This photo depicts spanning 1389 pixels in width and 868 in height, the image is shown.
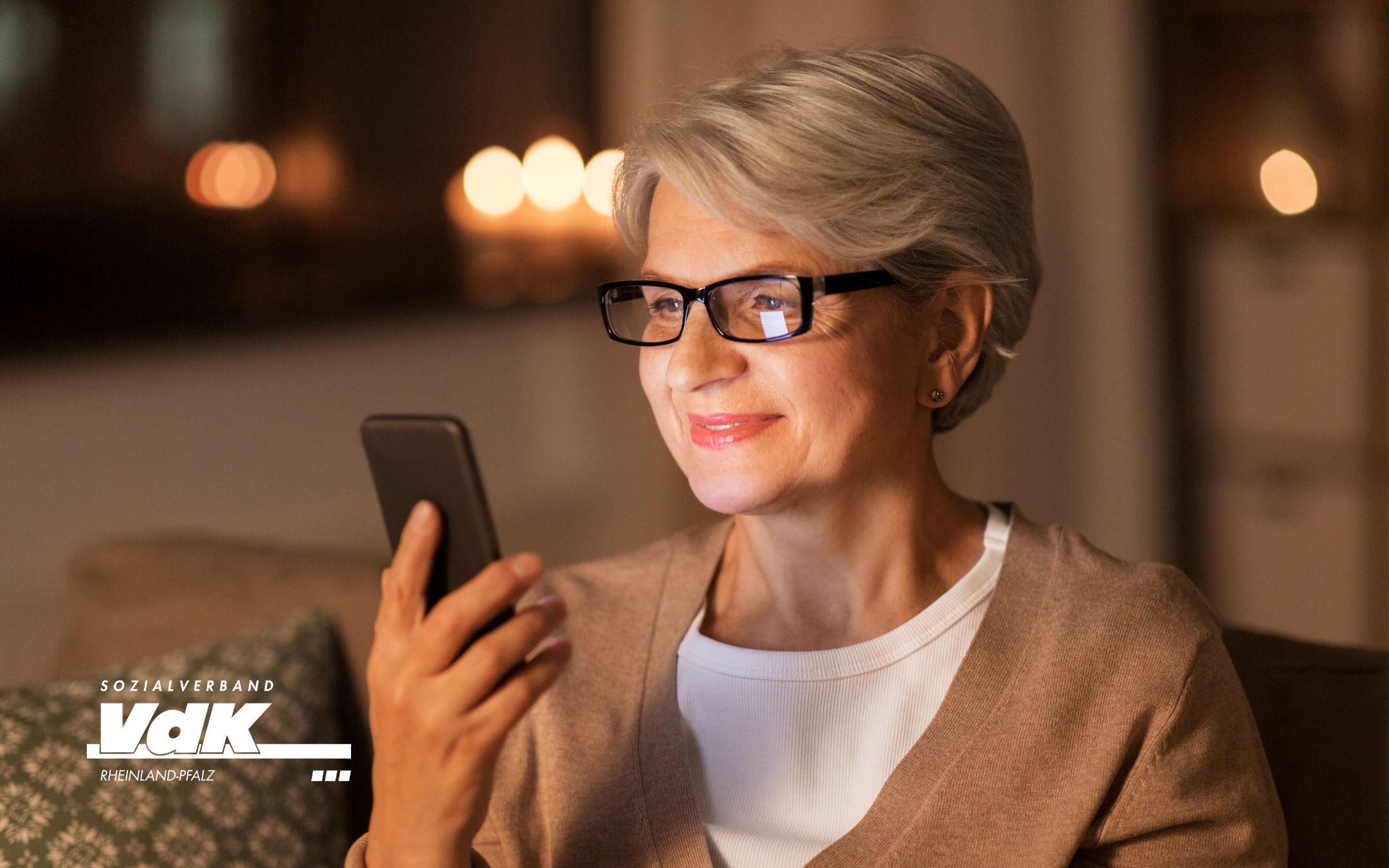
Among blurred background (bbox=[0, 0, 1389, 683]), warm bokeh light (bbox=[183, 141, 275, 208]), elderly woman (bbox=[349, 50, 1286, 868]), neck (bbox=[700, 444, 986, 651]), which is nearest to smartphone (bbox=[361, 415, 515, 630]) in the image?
elderly woman (bbox=[349, 50, 1286, 868])

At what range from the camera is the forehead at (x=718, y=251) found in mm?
1121

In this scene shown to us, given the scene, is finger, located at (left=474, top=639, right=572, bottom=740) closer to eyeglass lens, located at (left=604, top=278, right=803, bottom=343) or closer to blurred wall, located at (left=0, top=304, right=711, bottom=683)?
eyeglass lens, located at (left=604, top=278, right=803, bottom=343)

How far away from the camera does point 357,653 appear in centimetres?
164

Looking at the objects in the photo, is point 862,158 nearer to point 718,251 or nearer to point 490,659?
point 718,251

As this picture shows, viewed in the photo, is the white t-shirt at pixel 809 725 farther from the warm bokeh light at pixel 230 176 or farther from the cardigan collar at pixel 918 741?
the warm bokeh light at pixel 230 176

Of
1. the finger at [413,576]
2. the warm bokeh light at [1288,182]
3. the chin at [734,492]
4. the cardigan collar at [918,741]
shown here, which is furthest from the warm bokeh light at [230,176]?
the warm bokeh light at [1288,182]

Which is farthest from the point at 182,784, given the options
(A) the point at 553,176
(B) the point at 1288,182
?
(B) the point at 1288,182

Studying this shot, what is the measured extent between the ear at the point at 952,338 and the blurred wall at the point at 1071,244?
2367mm

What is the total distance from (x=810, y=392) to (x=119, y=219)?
239 centimetres

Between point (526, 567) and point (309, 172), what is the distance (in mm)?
2800

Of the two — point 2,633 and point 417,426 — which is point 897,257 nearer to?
point 417,426

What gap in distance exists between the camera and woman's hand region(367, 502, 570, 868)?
2.83 feet

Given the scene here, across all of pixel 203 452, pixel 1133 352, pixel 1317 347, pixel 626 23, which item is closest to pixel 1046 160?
pixel 1133 352

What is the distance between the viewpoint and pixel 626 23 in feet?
13.3
